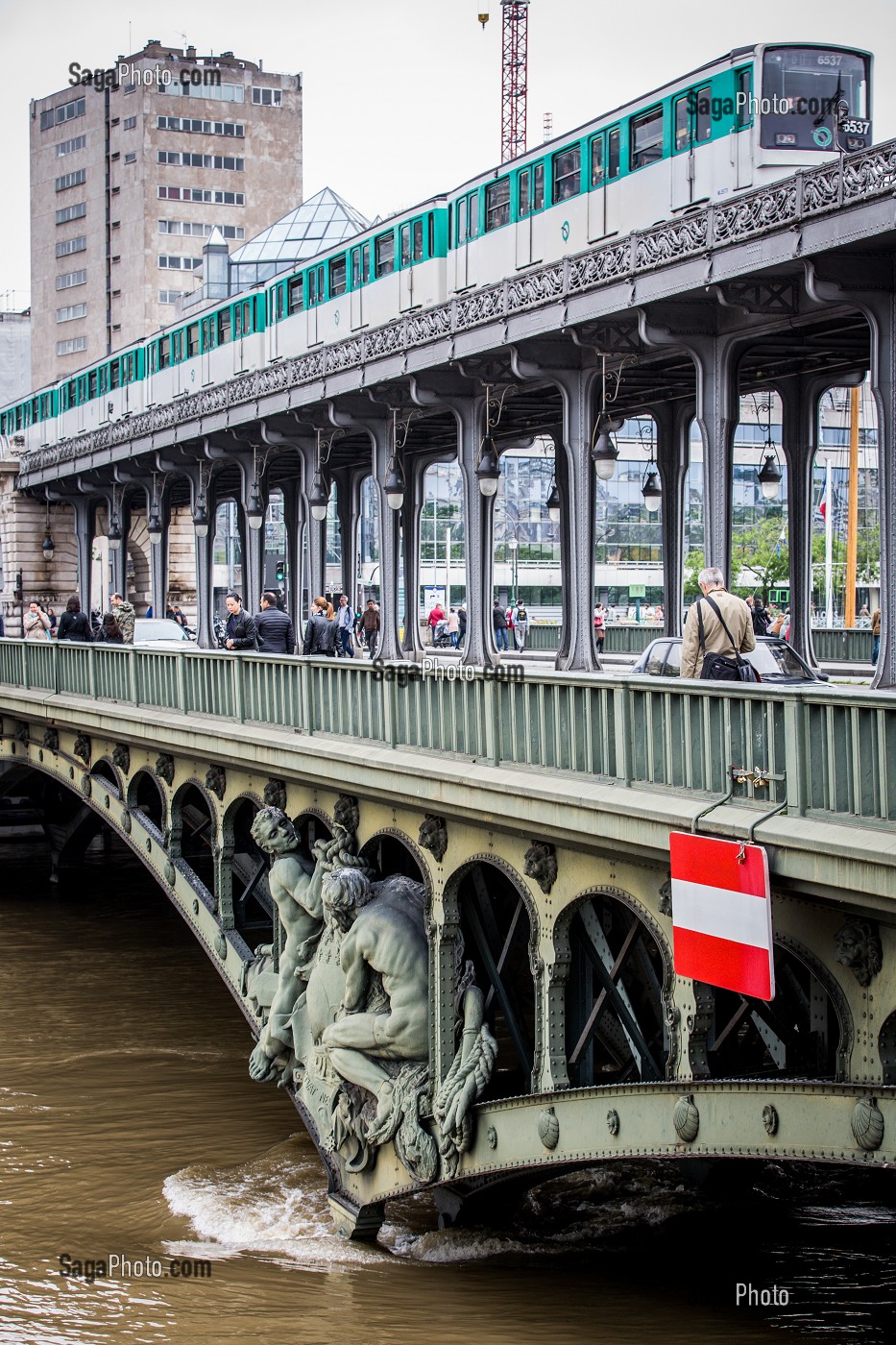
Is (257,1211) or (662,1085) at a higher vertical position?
(662,1085)

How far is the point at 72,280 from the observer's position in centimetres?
10919

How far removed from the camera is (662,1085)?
1129cm

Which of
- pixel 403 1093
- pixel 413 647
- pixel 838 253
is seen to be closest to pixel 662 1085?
pixel 403 1093

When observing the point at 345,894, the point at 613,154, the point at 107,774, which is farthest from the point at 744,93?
the point at 107,774

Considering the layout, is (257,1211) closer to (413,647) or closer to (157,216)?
(413,647)

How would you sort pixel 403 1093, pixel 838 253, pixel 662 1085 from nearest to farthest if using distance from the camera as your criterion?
pixel 662 1085 < pixel 403 1093 < pixel 838 253

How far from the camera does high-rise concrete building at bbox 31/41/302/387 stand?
103m

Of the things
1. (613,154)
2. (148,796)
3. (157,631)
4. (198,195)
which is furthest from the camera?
(198,195)

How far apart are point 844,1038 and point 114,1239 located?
32.6 ft

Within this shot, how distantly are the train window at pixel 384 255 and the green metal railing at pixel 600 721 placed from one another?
1390 cm

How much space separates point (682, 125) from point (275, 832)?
1062cm

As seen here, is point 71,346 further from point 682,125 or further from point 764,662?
point 764,662

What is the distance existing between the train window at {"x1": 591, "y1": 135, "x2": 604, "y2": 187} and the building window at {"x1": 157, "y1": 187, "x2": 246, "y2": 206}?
8427 cm

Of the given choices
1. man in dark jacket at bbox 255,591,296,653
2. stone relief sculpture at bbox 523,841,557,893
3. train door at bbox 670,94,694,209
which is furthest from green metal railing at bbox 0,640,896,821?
train door at bbox 670,94,694,209
